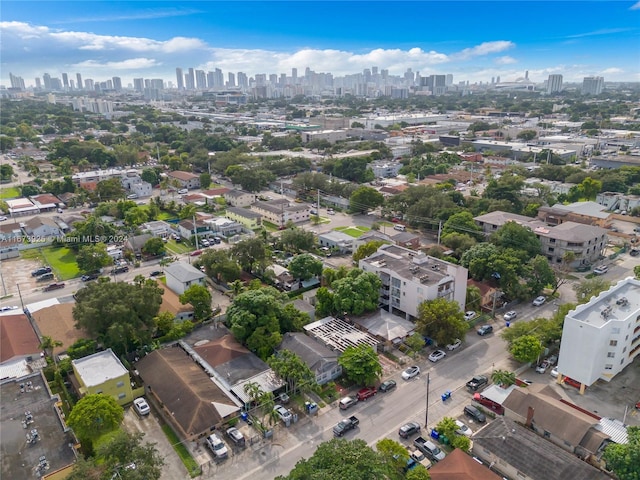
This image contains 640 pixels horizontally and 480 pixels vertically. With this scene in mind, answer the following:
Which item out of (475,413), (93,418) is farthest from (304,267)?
(93,418)

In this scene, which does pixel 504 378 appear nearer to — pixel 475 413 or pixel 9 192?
pixel 475 413

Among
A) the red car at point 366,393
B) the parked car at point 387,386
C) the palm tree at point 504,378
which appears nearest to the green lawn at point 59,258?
the red car at point 366,393

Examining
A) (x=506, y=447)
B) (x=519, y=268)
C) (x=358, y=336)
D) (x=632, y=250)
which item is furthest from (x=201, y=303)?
(x=632, y=250)

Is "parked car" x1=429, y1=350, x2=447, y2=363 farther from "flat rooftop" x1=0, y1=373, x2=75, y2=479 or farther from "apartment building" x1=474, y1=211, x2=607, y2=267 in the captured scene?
"apartment building" x1=474, y1=211, x2=607, y2=267

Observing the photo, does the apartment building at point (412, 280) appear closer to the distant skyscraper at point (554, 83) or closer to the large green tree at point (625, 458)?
the large green tree at point (625, 458)

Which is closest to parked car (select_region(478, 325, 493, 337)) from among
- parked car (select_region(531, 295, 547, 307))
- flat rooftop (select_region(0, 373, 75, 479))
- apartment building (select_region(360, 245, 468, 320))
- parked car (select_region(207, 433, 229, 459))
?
apartment building (select_region(360, 245, 468, 320))

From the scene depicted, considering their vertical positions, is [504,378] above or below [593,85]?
below

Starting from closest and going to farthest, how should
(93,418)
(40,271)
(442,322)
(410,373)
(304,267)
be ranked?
1. (93,418)
2. (410,373)
3. (442,322)
4. (304,267)
5. (40,271)
